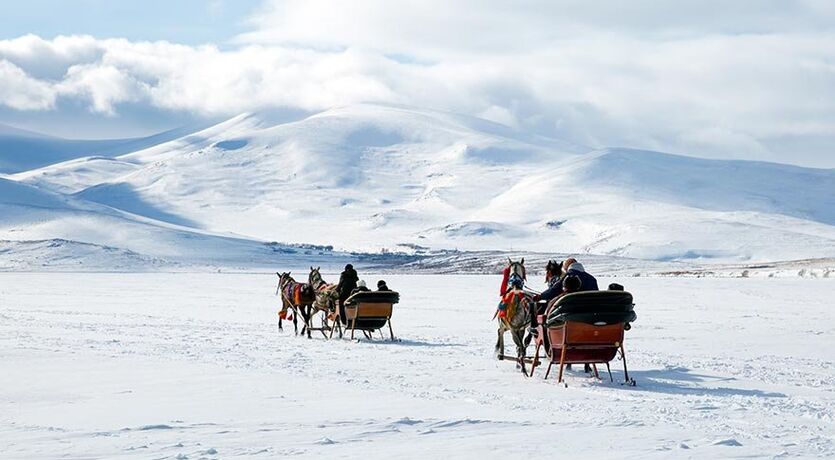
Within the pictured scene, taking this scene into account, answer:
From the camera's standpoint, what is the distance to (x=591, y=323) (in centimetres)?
1360

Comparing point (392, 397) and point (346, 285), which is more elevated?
point (346, 285)

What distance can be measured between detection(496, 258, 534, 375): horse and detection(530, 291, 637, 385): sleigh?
3.86 ft

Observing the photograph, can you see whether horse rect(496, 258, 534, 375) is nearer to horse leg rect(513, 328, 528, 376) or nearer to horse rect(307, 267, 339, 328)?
horse leg rect(513, 328, 528, 376)

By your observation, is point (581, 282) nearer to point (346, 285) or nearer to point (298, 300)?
point (346, 285)

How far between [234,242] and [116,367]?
155 m

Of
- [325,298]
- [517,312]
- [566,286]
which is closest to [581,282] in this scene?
[566,286]

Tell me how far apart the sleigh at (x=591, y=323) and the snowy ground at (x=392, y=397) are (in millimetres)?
418

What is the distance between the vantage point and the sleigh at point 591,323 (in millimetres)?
13594

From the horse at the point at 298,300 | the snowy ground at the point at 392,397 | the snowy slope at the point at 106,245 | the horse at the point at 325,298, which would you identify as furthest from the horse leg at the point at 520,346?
the snowy slope at the point at 106,245

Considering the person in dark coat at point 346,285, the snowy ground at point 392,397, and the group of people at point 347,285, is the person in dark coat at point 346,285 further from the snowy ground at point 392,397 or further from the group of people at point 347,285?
A: the snowy ground at point 392,397

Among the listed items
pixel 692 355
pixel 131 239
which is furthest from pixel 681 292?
pixel 131 239

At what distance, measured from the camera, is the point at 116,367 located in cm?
1536

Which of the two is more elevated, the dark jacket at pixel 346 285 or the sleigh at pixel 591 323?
the dark jacket at pixel 346 285

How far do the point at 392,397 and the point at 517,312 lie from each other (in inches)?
151
